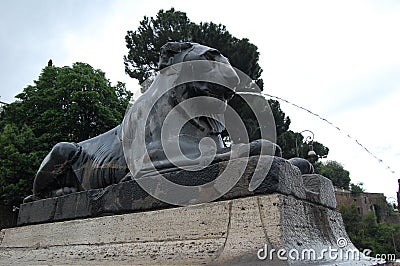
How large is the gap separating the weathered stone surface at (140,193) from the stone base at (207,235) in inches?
2.4

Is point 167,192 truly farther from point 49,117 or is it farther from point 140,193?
point 49,117

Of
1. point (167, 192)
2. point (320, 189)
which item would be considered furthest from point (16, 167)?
point (320, 189)

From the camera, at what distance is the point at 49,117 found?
1853 centimetres

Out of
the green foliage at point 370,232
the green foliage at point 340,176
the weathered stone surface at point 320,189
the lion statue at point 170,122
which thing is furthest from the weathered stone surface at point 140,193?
the green foliage at point 340,176

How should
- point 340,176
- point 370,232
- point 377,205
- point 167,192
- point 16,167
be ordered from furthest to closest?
point 340,176 < point 377,205 < point 370,232 < point 16,167 < point 167,192

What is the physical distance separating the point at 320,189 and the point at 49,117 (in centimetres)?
1738

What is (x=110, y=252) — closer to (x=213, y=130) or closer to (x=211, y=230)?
(x=211, y=230)

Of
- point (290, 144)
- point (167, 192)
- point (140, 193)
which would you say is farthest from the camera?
point (290, 144)

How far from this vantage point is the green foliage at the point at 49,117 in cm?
1702

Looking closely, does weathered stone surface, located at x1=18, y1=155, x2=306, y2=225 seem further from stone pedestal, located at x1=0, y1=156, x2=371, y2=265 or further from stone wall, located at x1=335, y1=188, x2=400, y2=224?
stone wall, located at x1=335, y1=188, x2=400, y2=224

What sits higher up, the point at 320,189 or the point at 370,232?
the point at 320,189

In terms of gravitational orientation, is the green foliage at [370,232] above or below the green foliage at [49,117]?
below

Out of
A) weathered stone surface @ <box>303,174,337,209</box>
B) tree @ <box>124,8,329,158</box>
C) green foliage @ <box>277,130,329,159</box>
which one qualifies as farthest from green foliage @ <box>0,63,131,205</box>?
weathered stone surface @ <box>303,174,337,209</box>

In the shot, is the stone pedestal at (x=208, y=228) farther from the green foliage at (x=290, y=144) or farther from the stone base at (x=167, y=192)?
the green foliage at (x=290, y=144)
